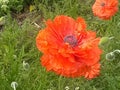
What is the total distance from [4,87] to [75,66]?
93 centimetres

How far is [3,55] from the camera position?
9.34 feet

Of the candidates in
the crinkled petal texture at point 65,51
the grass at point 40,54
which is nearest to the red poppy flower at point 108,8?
the grass at point 40,54

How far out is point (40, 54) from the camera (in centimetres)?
282

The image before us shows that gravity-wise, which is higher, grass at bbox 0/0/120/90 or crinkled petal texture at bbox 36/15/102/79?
crinkled petal texture at bbox 36/15/102/79

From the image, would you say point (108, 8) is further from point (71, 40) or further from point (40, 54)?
point (71, 40)

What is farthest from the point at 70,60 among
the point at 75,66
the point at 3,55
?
the point at 3,55

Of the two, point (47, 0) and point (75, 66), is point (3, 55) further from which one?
point (75, 66)

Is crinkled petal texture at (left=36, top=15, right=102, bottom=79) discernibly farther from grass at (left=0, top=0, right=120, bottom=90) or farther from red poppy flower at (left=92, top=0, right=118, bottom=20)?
red poppy flower at (left=92, top=0, right=118, bottom=20)

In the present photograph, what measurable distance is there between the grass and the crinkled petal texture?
1.72 ft

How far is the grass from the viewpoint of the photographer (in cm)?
239

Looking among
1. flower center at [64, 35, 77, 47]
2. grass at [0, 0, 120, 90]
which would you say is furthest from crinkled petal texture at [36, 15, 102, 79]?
grass at [0, 0, 120, 90]

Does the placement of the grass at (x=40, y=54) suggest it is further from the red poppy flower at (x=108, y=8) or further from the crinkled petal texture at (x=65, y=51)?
the crinkled petal texture at (x=65, y=51)

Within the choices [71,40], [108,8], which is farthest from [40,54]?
[71,40]

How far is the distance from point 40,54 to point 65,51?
4.57ft
